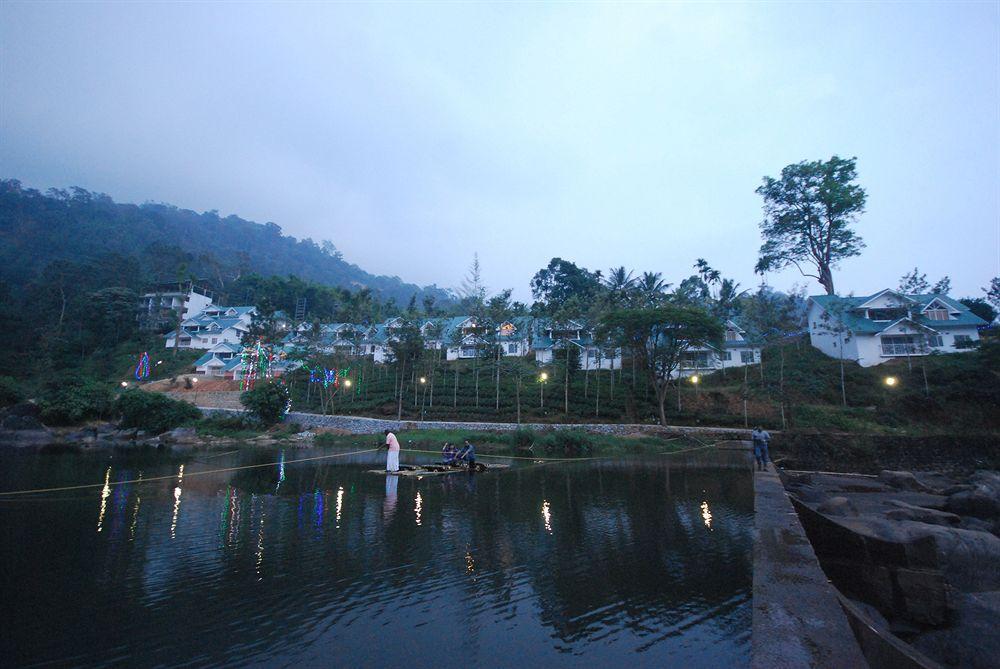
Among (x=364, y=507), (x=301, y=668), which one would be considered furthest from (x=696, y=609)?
(x=364, y=507)

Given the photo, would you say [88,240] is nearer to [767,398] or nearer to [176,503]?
[176,503]

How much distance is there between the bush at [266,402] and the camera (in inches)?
1774

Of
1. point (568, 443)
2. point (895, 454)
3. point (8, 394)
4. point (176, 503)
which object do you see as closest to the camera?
point (176, 503)

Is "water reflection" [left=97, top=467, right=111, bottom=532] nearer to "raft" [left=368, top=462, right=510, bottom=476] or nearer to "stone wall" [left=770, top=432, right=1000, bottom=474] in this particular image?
"raft" [left=368, top=462, right=510, bottom=476]

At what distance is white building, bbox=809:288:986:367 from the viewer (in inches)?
1751

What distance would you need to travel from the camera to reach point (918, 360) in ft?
143

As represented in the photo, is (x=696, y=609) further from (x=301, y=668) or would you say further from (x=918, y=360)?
(x=918, y=360)

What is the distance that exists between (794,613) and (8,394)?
6307 centimetres

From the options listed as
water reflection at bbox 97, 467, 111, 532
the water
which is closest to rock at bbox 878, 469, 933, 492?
the water

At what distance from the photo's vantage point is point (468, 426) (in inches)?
1657

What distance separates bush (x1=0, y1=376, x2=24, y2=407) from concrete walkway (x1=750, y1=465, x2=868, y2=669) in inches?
2447

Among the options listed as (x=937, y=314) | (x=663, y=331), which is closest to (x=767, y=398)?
(x=663, y=331)

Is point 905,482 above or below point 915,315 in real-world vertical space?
below

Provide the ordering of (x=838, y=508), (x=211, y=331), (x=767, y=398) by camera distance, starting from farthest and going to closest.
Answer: (x=211, y=331), (x=767, y=398), (x=838, y=508)
